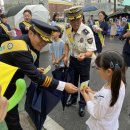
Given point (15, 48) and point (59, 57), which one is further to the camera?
point (59, 57)

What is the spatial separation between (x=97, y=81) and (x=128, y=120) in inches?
90.1

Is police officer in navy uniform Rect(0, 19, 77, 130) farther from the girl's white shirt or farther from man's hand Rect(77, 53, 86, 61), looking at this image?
man's hand Rect(77, 53, 86, 61)

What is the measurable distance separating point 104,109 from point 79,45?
2.11 metres

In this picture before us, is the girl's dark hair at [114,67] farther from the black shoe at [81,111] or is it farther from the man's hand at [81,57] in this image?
the black shoe at [81,111]

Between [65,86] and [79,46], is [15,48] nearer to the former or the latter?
[65,86]

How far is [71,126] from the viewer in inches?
165

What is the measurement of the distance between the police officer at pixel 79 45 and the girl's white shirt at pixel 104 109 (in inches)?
67.5

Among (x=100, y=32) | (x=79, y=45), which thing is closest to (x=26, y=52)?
(x=79, y=45)

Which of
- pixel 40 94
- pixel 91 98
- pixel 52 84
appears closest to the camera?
pixel 91 98

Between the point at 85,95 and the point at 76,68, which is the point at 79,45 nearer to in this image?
the point at 76,68

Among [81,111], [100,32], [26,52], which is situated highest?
[26,52]

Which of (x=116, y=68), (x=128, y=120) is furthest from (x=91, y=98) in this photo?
(x=128, y=120)

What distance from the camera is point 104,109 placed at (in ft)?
7.47

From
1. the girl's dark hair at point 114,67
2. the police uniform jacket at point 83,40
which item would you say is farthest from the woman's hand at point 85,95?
the police uniform jacket at point 83,40
